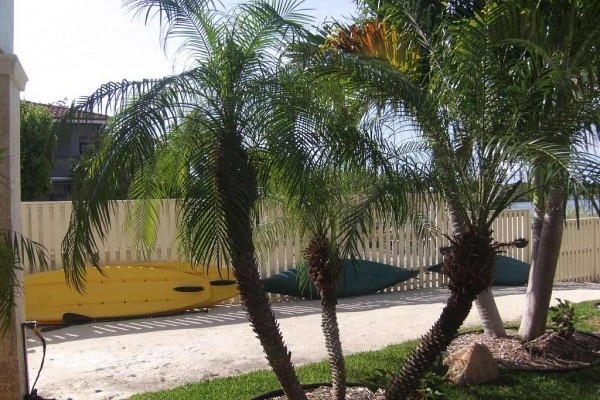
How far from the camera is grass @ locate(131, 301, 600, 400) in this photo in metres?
5.83

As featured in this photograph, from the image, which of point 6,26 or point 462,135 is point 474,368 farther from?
point 6,26

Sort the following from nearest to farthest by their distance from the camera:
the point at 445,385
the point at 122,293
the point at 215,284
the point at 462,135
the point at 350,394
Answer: the point at 462,135 < the point at 350,394 < the point at 445,385 < the point at 122,293 < the point at 215,284

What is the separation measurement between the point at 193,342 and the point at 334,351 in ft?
10.8

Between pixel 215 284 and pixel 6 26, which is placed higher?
pixel 6 26

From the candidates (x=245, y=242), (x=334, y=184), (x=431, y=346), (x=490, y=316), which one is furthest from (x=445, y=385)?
(x=245, y=242)

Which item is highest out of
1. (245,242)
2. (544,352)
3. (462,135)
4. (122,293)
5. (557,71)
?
(557,71)

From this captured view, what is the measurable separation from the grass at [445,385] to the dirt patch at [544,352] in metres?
0.25

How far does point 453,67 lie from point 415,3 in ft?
2.76

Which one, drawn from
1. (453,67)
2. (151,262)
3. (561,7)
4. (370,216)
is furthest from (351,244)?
(151,262)

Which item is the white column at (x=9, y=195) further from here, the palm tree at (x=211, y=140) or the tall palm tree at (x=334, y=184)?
the tall palm tree at (x=334, y=184)

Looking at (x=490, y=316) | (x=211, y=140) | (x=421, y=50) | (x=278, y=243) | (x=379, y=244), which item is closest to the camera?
(x=211, y=140)

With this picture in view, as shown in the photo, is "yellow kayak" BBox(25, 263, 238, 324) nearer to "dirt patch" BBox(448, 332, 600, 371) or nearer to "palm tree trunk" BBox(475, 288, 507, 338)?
"palm tree trunk" BBox(475, 288, 507, 338)

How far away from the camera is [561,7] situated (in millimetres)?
6180

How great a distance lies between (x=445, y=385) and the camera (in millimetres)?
6102
